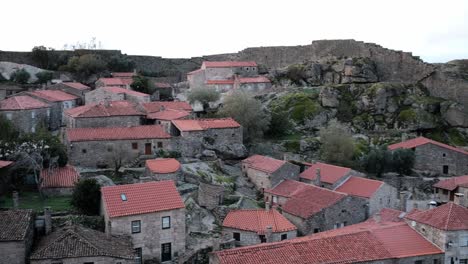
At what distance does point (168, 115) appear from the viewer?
4525 centimetres

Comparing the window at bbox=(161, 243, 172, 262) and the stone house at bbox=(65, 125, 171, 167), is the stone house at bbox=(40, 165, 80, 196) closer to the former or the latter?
the stone house at bbox=(65, 125, 171, 167)

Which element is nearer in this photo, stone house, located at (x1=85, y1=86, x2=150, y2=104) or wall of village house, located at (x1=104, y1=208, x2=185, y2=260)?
wall of village house, located at (x1=104, y1=208, x2=185, y2=260)

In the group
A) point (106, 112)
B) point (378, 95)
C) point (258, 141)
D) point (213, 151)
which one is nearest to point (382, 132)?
point (378, 95)

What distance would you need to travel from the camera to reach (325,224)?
112ft

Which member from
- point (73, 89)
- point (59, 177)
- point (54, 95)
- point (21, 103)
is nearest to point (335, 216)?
point (59, 177)

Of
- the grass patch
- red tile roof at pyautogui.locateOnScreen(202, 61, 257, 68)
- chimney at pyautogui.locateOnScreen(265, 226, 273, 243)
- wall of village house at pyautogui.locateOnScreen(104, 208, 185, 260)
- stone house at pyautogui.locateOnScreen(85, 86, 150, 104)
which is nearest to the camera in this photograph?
wall of village house at pyautogui.locateOnScreen(104, 208, 185, 260)

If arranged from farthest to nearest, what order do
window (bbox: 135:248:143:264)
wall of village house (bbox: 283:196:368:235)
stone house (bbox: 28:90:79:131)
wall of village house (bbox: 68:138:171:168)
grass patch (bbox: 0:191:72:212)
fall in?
stone house (bbox: 28:90:79:131), wall of village house (bbox: 68:138:171:168), wall of village house (bbox: 283:196:368:235), grass patch (bbox: 0:191:72:212), window (bbox: 135:248:143:264)

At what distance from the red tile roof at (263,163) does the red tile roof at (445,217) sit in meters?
11.3

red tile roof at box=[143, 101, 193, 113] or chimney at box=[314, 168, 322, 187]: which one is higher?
red tile roof at box=[143, 101, 193, 113]

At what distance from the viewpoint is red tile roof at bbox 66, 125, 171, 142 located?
125 feet

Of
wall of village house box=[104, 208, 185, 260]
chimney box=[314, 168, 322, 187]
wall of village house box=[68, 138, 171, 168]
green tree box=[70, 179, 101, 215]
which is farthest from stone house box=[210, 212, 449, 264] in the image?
wall of village house box=[68, 138, 171, 168]

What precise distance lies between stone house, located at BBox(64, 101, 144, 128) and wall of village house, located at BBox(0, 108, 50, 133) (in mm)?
1858

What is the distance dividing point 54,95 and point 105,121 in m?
11.4

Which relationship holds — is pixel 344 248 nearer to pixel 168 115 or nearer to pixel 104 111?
pixel 168 115
